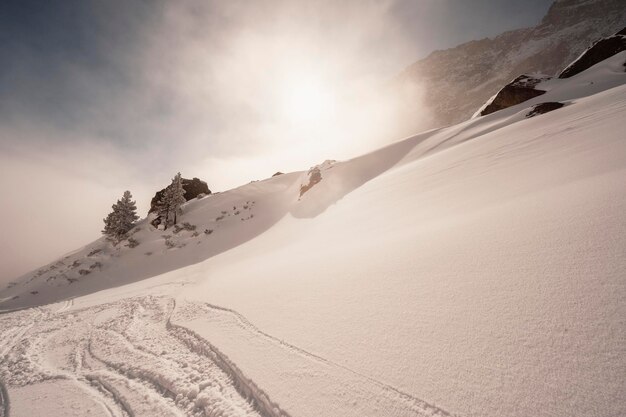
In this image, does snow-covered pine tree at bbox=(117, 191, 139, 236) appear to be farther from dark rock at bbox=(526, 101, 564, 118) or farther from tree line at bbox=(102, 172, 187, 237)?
dark rock at bbox=(526, 101, 564, 118)

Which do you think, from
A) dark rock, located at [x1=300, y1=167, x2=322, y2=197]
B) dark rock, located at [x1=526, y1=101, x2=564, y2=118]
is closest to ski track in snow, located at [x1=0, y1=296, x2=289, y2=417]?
dark rock, located at [x1=526, y1=101, x2=564, y2=118]

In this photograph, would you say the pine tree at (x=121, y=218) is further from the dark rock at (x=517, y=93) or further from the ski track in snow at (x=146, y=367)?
the dark rock at (x=517, y=93)

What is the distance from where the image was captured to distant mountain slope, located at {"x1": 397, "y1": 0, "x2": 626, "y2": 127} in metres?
86.8

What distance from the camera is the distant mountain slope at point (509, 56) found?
86.8 metres

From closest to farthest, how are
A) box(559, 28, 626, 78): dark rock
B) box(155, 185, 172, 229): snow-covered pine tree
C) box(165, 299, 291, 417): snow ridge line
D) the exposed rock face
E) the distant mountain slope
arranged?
box(165, 299, 291, 417): snow ridge line
box(559, 28, 626, 78): dark rock
box(155, 185, 172, 229): snow-covered pine tree
the exposed rock face
the distant mountain slope

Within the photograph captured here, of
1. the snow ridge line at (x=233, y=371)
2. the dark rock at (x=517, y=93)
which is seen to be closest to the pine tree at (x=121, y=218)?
the snow ridge line at (x=233, y=371)

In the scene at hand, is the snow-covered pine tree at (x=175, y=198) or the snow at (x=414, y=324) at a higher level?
the snow-covered pine tree at (x=175, y=198)

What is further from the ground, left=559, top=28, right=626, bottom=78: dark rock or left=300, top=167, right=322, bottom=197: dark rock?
left=559, top=28, right=626, bottom=78: dark rock

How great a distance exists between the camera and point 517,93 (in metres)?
26.2

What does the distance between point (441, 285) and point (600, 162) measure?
16.1 ft

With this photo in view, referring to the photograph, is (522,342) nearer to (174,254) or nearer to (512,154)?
(512,154)

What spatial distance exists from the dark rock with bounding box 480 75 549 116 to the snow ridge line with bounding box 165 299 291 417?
1293 inches

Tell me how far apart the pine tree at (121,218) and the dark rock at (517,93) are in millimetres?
39849

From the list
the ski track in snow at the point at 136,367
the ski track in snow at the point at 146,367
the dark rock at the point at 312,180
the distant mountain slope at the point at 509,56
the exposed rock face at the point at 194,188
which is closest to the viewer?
the ski track in snow at the point at 146,367
